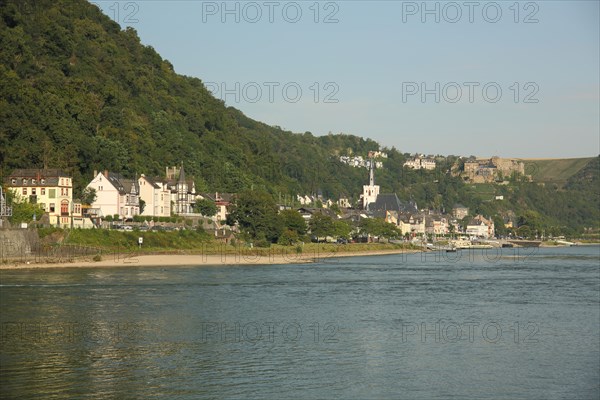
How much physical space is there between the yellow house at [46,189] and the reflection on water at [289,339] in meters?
22.3

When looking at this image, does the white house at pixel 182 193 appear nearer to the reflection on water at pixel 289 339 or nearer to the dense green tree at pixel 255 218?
the dense green tree at pixel 255 218

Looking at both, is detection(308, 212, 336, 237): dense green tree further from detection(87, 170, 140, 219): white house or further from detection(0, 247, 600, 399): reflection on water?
detection(0, 247, 600, 399): reflection on water

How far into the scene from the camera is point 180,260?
7906cm

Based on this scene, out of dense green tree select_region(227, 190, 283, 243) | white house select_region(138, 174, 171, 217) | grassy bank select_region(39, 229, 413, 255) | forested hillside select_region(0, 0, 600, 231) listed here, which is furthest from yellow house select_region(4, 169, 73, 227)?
dense green tree select_region(227, 190, 283, 243)

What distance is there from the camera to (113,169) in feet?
319

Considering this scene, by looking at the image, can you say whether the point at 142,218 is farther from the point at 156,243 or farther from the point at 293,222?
the point at 293,222

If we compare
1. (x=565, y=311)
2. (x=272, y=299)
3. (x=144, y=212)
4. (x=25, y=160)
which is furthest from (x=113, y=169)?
(x=565, y=311)

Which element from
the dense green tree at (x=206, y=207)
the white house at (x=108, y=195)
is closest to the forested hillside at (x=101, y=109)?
the white house at (x=108, y=195)

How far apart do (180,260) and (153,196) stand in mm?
20883

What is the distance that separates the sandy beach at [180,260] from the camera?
224 feet

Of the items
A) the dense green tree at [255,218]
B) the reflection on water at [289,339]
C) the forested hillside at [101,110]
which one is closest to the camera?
the reflection on water at [289,339]

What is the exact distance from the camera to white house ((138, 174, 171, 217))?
9788 cm

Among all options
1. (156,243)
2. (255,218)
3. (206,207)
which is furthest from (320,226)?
(156,243)

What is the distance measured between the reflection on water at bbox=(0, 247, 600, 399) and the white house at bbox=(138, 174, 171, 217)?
1466 inches
